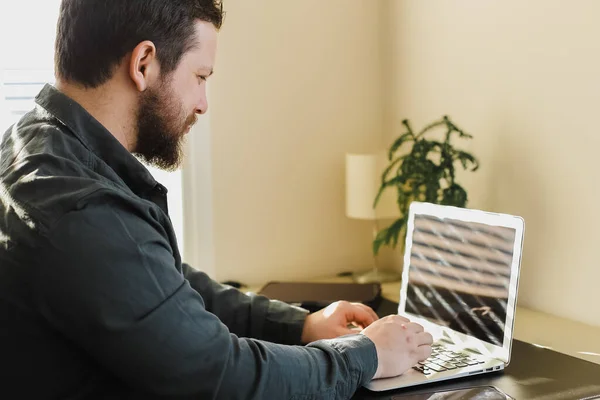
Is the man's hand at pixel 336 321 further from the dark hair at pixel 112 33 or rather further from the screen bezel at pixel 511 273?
the dark hair at pixel 112 33

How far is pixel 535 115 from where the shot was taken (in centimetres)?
171

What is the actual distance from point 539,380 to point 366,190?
0.94m

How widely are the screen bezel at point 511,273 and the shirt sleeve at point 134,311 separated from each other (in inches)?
19.6

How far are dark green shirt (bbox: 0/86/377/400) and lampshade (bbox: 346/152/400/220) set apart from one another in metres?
1.01

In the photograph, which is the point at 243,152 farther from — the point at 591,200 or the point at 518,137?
the point at 591,200

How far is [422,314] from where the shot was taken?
1.52m

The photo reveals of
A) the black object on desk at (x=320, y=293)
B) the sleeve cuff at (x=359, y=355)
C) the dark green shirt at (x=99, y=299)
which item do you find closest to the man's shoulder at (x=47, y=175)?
the dark green shirt at (x=99, y=299)

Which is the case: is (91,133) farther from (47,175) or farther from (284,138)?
(284,138)

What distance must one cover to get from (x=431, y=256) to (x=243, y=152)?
78cm

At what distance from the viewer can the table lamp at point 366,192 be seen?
2102 millimetres

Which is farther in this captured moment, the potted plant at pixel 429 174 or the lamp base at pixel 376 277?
the lamp base at pixel 376 277

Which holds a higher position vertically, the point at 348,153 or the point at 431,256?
the point at 348,153

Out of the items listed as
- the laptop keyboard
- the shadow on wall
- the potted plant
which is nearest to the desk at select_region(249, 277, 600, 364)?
the shadow on wall

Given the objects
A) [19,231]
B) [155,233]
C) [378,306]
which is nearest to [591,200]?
[378,306]
